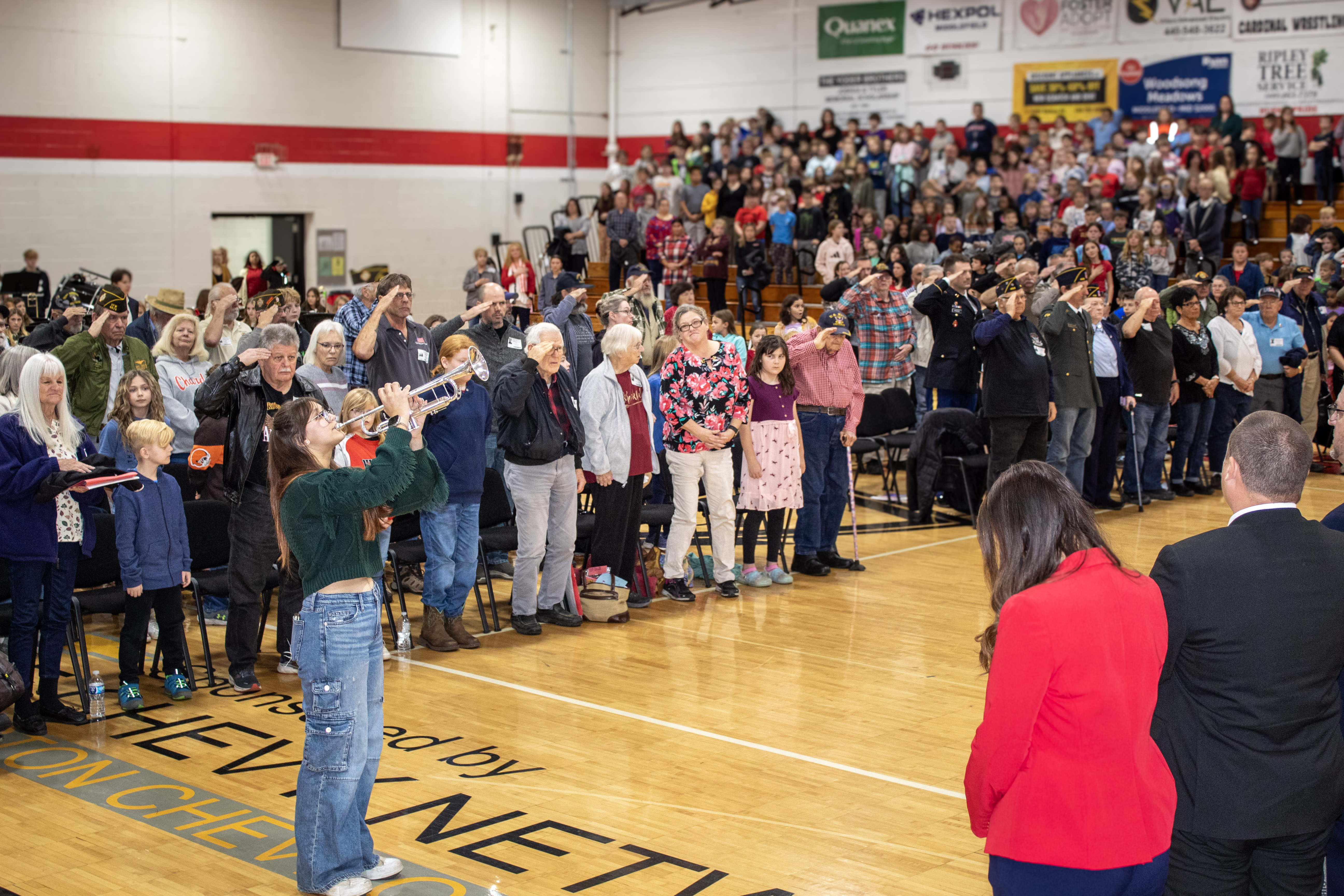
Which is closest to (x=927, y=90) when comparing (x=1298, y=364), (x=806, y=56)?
(x=806, y=56)

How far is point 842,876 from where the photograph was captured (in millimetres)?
4289

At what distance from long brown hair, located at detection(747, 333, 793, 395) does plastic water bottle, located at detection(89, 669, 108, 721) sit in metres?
3.98

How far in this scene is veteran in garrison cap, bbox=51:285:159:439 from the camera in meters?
7.88

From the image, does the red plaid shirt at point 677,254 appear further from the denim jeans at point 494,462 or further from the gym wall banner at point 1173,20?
the denim jeans at point 494,462

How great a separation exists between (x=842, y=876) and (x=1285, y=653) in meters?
1.86

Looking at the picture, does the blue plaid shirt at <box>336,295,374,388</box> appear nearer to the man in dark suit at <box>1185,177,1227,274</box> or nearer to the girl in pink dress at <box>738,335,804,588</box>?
the girl in pink dress at <box>738,335,804,588</box>

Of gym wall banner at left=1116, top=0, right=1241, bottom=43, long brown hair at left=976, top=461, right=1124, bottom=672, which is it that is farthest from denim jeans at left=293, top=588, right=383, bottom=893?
gym wall banner at left=1116, top=0, right=1241, bottom=43

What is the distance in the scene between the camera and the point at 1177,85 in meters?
18.9

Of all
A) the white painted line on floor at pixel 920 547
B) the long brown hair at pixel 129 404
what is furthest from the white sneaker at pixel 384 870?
the white painted line on floor at pixel 920 547

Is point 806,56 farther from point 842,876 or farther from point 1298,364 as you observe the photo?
point 842,876

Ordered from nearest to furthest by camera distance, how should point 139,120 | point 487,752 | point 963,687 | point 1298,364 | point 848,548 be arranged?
point 487,752
point 963,687
point 848,548
point 1298,364
point 139,120

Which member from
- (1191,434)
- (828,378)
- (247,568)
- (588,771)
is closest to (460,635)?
(247,568)

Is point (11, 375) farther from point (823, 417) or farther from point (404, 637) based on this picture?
point (823, 417)

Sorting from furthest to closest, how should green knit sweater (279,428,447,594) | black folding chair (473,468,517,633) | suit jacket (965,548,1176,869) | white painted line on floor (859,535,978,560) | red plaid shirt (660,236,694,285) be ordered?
red plaid shirt (660,236,694,285) < white painted line on floor (859,535,978,560) < black folding chair (473,468,517,633) < green knit sweater (279,428,447,594) < suit jacket (965,548,1176,869)
